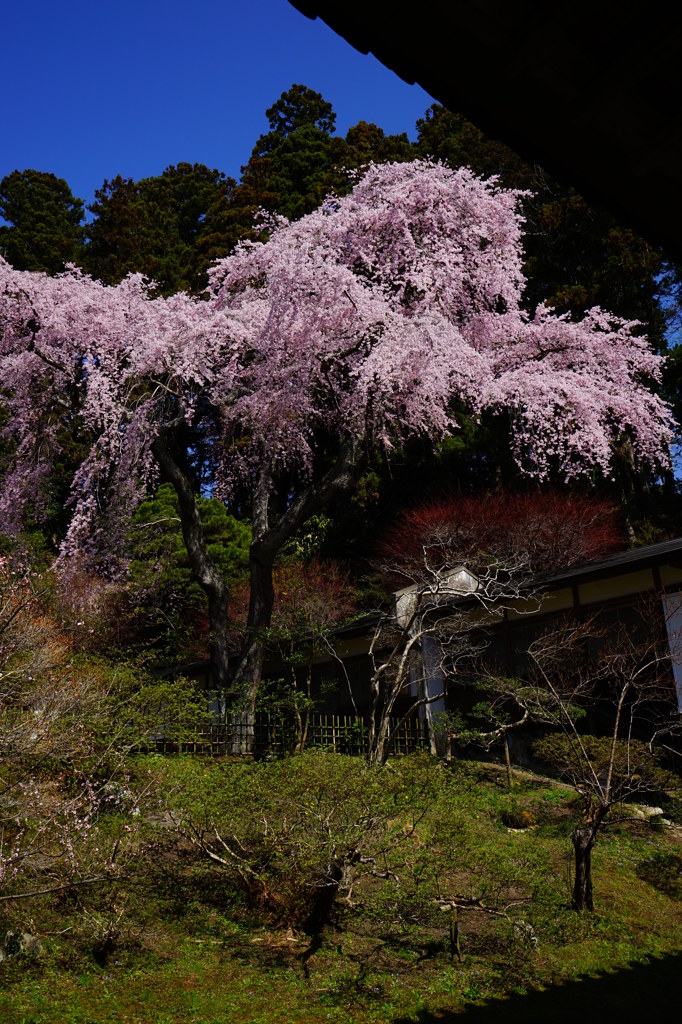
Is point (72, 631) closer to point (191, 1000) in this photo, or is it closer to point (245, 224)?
point (191, 1000)

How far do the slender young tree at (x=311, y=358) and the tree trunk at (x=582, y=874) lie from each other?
631 centimetres

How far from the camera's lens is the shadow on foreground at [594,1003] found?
6.42 meters

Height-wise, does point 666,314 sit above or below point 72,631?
above

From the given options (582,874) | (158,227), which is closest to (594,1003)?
(582,874)

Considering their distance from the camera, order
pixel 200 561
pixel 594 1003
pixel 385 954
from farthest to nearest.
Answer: pixel 200 561, pixel 385 954, pixel 594 1003

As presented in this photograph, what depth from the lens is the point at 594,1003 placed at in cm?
683

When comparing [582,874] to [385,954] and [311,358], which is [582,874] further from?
[311,358]

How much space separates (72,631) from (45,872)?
9.63 meters

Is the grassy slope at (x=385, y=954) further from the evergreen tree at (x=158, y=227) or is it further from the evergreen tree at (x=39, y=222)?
the evergreen tree at (x=39, y=222)

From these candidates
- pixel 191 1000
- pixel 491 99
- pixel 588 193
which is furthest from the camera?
pixel 191 1000

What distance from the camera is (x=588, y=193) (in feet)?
7.63

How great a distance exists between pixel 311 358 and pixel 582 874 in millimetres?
9111

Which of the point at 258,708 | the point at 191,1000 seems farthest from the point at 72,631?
the point at 191,1000

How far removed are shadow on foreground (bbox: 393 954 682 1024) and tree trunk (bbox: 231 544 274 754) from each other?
22.7 feet
